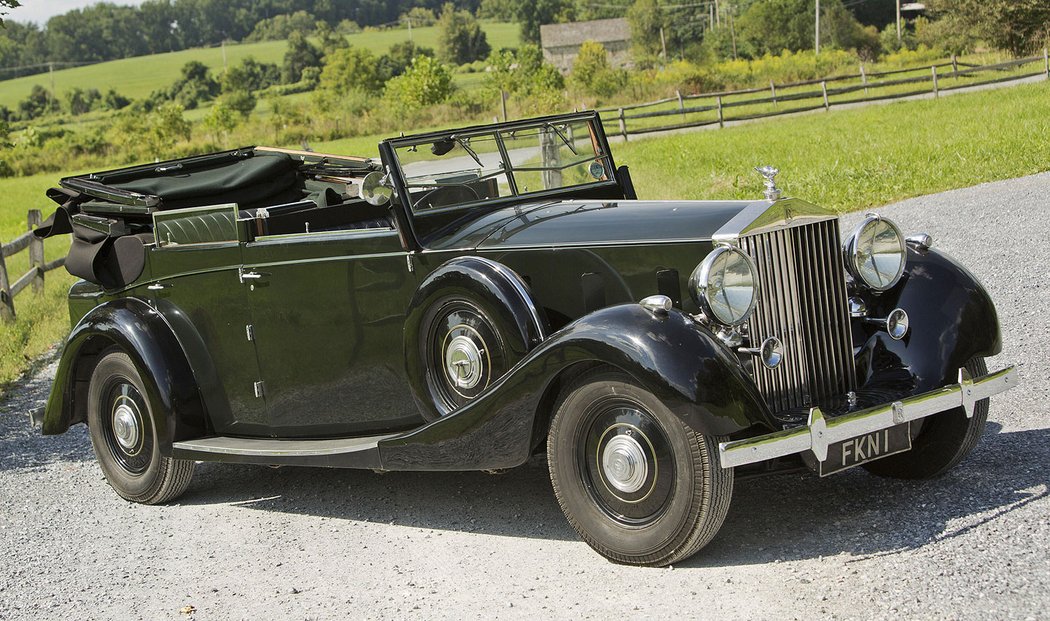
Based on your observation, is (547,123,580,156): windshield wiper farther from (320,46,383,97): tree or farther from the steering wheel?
(320,46,383,97): tree

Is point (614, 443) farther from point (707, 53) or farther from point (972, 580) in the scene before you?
point (707, 53)

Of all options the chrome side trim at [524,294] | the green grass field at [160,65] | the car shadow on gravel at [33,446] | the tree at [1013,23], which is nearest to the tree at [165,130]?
the tree at [1013,23]

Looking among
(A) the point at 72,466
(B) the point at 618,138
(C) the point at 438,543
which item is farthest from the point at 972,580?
(B) the point at 618,138

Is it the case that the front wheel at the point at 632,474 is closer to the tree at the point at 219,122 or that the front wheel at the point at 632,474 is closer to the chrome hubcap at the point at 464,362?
the chrome hubcap at the point at 464,362

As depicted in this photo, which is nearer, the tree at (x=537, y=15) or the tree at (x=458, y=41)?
the tree at (x=458, y=41)

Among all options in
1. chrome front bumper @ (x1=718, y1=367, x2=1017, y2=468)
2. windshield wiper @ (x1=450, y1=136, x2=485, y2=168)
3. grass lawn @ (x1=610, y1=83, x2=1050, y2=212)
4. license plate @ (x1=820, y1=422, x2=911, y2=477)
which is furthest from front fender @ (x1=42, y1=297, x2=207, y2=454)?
grass lawn @ (x1=610, y1=83, x2=1050, y2=212)

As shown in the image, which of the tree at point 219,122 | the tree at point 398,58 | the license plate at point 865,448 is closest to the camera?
the license plate at point 865,448

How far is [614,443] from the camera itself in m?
4.00

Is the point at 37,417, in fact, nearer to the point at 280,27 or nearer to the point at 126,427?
the point at 126,427

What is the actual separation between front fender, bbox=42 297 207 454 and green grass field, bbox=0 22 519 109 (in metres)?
84.4

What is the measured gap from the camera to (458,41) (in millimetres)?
102938

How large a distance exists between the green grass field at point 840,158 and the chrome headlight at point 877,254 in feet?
25.9

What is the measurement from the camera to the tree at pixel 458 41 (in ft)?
333

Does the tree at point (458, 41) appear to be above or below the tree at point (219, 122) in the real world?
above
